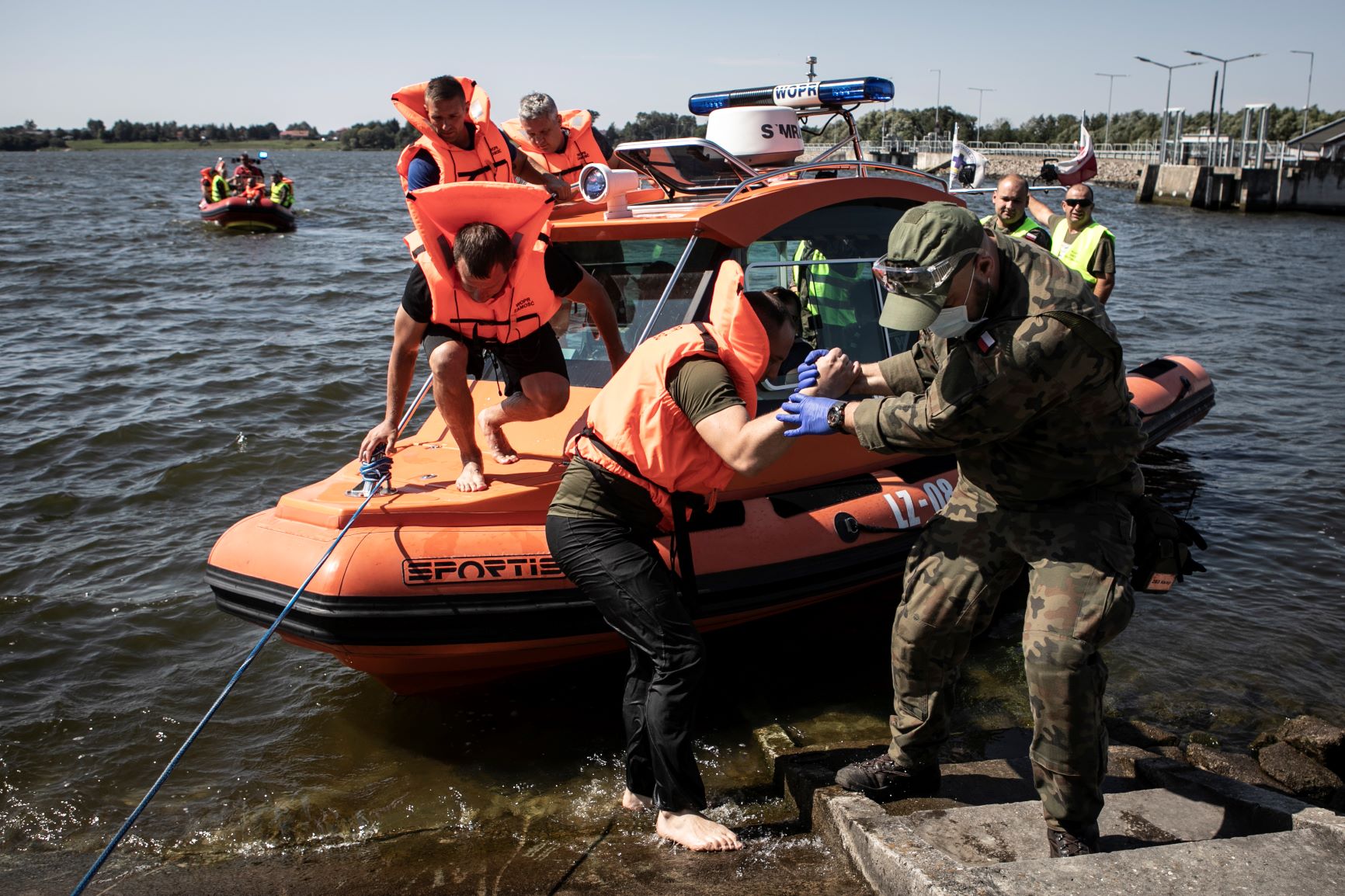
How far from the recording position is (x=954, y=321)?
10.2ft

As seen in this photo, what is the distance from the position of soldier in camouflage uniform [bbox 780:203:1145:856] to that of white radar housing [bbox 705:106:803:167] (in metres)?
3.56

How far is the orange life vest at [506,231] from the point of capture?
14.5ft

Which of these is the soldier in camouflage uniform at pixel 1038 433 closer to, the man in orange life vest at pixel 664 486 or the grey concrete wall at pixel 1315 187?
the man in orange life vest at pixel 664 486

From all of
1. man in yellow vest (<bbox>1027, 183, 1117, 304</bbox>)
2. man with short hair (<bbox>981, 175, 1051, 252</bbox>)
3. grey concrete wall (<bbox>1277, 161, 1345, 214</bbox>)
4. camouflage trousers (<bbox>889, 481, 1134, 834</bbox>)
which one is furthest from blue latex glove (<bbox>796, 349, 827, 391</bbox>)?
grey concrete wall (<bbox>1277, 161, 1345, 214</bbox>)

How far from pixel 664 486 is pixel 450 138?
2668 mm

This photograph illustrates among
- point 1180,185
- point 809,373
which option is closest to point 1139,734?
point 809,373

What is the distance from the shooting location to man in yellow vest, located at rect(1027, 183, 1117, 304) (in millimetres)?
6781

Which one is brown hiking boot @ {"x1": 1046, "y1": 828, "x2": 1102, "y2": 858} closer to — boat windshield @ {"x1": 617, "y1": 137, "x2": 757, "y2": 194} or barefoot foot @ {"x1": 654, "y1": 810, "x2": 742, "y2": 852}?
barefoot foot @ {"x1": 654, "y1": 810, "x2": 742, "y2": 852}

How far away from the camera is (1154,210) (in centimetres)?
3988

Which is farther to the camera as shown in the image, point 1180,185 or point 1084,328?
point 1180,185

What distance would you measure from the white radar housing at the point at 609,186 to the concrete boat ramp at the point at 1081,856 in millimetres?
2479

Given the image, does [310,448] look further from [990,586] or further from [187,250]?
[187,250]

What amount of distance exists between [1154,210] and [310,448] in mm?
38217

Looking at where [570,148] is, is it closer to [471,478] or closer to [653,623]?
[471,478]
